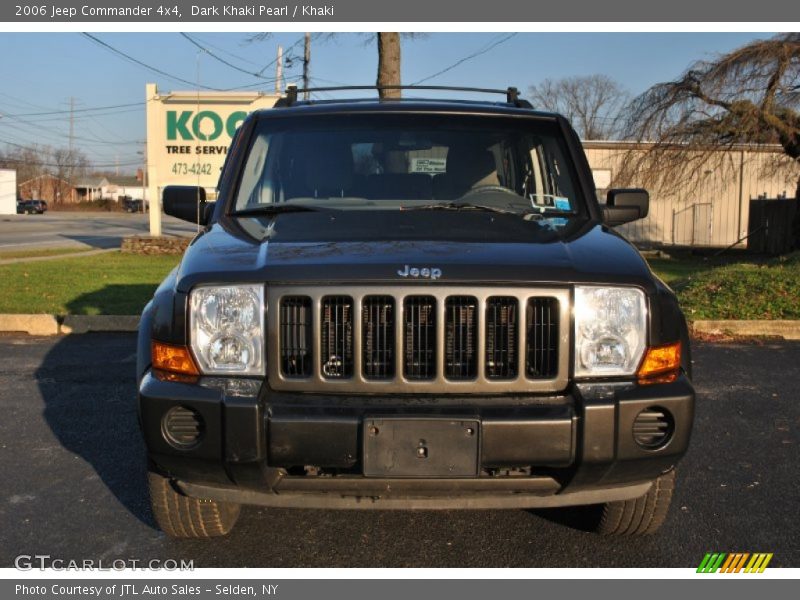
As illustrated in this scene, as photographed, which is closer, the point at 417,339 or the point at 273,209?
the point at 417,339

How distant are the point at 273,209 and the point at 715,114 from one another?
17.4 meters

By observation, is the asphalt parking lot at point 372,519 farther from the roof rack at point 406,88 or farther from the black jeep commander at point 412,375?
the roof rack at point 406,88

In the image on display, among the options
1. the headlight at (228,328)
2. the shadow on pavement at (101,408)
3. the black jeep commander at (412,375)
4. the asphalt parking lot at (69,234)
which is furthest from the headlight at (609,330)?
the asphalt parking lot at (69,234)

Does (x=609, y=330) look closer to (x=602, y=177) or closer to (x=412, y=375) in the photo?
(x=412, y=375)

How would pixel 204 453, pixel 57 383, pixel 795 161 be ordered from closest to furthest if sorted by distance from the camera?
pixel 204 453, pixel 57 383, pixel 795 161

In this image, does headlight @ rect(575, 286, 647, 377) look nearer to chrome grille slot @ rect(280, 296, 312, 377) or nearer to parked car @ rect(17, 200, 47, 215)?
chrome grille slot @ rect(280, 296, 312, 377)

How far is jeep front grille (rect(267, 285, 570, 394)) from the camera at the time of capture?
278cm

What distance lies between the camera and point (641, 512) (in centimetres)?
324

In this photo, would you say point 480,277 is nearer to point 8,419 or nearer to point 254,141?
point 254,141

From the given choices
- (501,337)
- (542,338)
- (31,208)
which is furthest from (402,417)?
(31,208)

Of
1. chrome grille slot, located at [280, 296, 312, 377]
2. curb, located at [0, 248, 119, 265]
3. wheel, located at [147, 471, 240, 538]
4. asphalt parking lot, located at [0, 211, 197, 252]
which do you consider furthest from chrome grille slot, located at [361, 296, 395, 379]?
asphalt parking lot, located at [0, 211, 197, 252]

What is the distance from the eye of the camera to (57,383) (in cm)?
630
